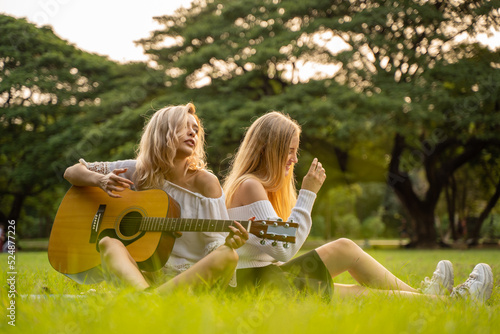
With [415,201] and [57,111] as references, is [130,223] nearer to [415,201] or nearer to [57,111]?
[57,111]

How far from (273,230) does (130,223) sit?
933mm

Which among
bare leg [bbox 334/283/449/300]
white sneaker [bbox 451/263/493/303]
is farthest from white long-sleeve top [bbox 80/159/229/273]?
white sneaker [bbox 451/263/493/303]

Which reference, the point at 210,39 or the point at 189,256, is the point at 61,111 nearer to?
the point at 210,39

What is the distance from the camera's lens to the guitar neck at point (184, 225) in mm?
2492

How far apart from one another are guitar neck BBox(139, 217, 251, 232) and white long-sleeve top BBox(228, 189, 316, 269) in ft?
0.66

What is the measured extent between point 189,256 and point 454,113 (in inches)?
493

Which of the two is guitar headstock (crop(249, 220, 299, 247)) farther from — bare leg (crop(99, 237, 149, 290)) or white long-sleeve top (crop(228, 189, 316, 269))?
bare leg (crop(99, 237, 149, 290))

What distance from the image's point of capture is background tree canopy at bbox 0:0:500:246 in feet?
42.7

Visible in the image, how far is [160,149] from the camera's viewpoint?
2.90 metres

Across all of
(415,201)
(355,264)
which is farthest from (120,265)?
(415,201)

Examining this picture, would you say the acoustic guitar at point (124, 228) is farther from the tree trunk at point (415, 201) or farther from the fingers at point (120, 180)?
the tree trunk at point (415, 201)

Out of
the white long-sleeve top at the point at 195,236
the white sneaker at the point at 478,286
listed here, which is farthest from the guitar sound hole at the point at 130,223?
the white sneaker at the point at 478,286

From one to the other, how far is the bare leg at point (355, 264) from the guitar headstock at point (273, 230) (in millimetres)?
373

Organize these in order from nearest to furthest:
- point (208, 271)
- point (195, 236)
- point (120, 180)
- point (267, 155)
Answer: point (208, 271) < point (195, 236) < point (120, 180) < point (267, 155)
